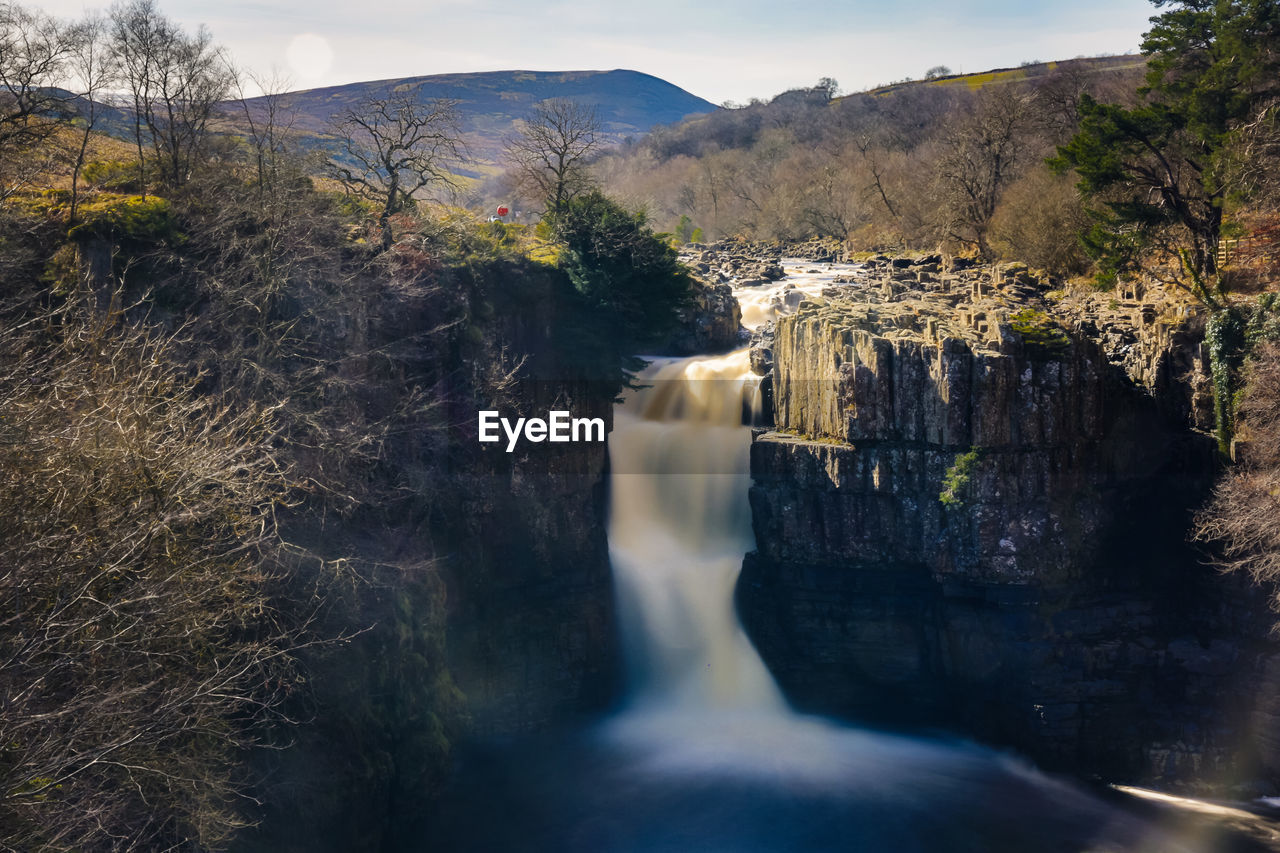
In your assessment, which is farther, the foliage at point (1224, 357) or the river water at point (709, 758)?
the foliage at point (1224, 357)

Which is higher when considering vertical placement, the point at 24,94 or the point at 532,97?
the point at 532,97

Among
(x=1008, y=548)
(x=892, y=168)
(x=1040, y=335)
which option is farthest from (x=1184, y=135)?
(x=892, y=168)

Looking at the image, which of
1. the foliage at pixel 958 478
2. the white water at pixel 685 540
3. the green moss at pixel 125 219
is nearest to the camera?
the green moss at pixel 125 219

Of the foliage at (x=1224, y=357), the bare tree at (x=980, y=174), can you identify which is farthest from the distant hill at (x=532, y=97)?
the foliage at (x=1224, y=357)

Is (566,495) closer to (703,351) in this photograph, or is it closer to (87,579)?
(703,351)

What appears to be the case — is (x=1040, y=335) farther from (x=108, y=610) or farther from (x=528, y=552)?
(x=108, y=610)

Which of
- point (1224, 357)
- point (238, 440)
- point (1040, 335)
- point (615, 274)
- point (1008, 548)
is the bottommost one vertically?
point (1008, 548)

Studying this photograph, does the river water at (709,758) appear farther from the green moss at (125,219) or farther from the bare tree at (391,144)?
the green moss at (125,219)
